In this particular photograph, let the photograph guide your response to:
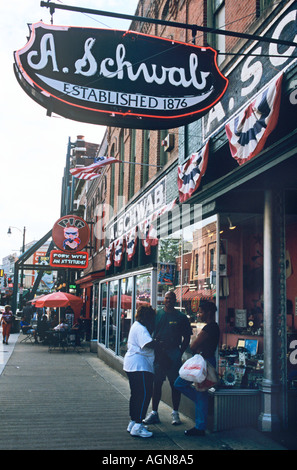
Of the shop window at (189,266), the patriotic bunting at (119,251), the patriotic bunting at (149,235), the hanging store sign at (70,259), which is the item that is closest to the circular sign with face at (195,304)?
the shop window at (189,266)

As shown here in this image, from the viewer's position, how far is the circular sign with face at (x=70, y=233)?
939 inches

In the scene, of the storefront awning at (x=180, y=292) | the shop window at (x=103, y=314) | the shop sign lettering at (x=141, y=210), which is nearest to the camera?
the storefront awning at (x=180, y=292)

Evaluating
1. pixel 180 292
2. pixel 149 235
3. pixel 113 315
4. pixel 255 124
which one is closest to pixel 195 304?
pixel 180 292

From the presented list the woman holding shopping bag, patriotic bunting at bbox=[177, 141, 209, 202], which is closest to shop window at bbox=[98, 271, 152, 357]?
patriotic bunting at bbox=[177, 141, 209, 202]

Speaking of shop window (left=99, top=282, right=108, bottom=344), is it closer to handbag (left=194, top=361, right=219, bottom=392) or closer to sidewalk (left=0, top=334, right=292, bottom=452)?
sidewalk (left=0, top=334, right=292, bottom=452)

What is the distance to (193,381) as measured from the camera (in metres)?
6.45

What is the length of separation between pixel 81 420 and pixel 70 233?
1714cm

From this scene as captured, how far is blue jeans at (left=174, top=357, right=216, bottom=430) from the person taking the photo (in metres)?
6.45

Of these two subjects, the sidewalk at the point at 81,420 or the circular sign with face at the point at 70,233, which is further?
the circular sign with face at the point at 70,233

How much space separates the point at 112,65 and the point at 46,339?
1772 cm

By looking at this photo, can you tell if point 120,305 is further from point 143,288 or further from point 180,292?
point 180,292

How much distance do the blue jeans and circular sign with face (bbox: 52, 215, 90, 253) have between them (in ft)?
58.5

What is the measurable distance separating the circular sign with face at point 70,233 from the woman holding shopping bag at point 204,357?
17707 millimetres

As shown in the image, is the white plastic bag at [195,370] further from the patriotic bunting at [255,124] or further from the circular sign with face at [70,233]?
the circular sign with face at [70,233]
